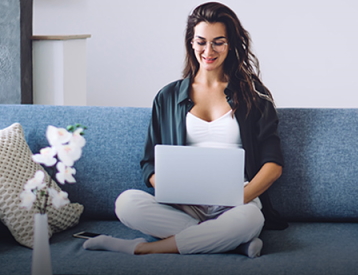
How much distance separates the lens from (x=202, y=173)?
1507 millimetres

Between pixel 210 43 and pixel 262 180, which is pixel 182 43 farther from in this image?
pixel 262 180

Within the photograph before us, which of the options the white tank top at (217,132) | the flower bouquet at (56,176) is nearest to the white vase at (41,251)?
the flower bouquet at (56,176)

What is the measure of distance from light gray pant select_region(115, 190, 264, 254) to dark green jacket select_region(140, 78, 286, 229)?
0.13m

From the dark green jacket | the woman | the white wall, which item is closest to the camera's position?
the woman

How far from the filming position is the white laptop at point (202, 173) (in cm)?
149

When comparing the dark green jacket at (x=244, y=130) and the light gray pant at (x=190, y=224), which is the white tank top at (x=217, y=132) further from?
the light gray pant at (x=190, y=224)

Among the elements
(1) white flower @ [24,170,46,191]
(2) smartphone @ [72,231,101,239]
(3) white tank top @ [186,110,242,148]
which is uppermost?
(3) white tank top @ [186,110,242,148]

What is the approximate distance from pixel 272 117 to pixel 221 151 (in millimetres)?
383

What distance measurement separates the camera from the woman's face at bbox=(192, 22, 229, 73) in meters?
1.83

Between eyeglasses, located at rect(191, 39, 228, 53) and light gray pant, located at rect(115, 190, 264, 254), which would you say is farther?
eyeglasses, located at rect(191, 39, 228, 53)

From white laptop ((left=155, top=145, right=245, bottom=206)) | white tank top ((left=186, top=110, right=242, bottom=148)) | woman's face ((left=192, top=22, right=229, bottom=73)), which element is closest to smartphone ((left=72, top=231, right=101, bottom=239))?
→ white laptop ((left=155, top=145, right=245, bottom=206))

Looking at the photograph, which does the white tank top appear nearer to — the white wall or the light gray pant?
the light gray pant

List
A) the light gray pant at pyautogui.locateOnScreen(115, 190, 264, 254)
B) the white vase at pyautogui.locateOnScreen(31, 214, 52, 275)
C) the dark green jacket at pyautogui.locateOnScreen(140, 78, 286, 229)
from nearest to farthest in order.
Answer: the white vase at pyautogui.locateOnScreen(31, 214, 52, 275) < the light gray pant at pyautogui.locateOnScreen(115, 190, 264, 254) < the dark green jacket at pyautogui.locateOnScreen(140, 78, 286, 229)

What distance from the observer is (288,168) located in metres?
1.83
